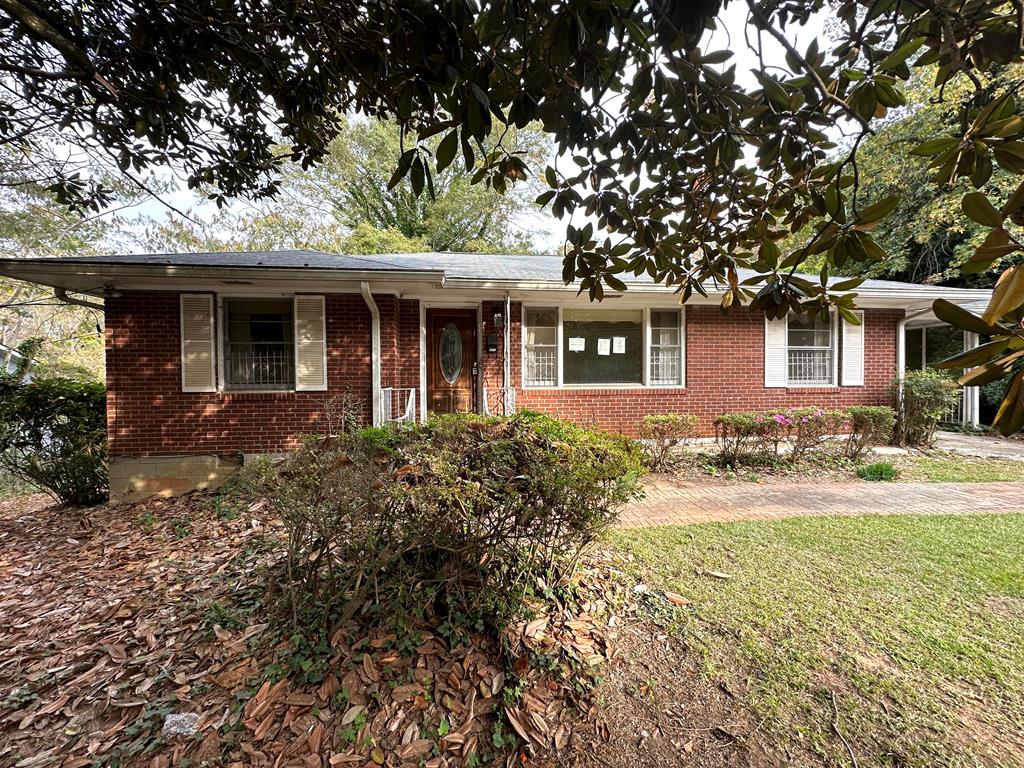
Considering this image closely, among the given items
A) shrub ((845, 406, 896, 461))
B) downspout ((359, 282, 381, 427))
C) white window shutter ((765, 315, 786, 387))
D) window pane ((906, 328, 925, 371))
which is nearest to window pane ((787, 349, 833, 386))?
white window shutter ((765, 315, 786, 387))

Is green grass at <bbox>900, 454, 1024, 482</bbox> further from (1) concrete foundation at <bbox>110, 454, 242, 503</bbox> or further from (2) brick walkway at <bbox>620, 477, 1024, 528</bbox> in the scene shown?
(1) concrete foundation at <bbox>110, 454, 242, 503</bbox>

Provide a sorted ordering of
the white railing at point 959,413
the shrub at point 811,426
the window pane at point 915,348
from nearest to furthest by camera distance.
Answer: the shrub at point 811,426 < the white railing at point 959,413 < the window pane at point 915,348

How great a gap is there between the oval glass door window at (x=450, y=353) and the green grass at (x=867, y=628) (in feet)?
15.0

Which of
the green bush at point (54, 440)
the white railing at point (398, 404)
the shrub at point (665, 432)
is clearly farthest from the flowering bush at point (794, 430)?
the green bush at point (54, 440)

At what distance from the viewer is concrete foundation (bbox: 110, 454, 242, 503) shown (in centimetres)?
579

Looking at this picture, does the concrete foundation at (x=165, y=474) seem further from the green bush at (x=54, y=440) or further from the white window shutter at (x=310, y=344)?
the white window shutter at (x=310, y=344)

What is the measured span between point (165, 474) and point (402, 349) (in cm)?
382

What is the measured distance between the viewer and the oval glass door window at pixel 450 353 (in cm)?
768

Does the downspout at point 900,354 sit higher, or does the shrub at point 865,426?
the downspout at point 900,354

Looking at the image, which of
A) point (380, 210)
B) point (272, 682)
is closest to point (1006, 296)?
point (272, 682)

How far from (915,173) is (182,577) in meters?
17.5

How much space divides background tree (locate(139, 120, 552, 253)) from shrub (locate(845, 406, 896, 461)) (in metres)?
14.5

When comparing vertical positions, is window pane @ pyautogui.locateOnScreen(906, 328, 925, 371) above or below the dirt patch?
above

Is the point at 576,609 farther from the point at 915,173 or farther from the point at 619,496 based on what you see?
the point at 915,173
